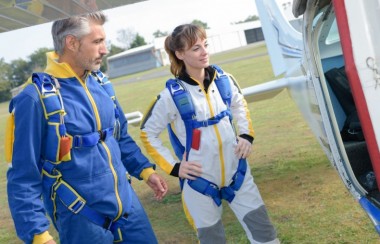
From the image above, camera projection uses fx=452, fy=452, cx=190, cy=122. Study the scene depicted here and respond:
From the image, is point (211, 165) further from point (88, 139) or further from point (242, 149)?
point (88, 139)

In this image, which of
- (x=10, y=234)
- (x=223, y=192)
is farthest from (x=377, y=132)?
(x=10, y=234)

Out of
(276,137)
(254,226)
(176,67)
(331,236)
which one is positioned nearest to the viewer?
(254,226)

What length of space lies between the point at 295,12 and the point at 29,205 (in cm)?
187

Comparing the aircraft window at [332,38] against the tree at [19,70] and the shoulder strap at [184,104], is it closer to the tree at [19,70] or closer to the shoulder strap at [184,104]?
the shoulder strap at [184,104]

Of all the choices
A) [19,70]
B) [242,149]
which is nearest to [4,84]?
[19,70]

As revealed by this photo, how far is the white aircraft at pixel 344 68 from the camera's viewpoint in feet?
5.70

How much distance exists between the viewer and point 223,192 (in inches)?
119

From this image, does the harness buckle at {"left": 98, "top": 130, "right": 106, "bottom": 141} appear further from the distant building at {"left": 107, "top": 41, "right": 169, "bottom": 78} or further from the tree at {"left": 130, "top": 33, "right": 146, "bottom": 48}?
the tree at {"left": 130, "top": 33, "right": 146, "bottom": 48}

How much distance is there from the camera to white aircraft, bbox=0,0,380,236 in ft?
5.70

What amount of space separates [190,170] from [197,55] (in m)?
0.76

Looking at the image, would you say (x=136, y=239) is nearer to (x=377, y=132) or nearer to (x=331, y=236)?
(x=377, y=132)

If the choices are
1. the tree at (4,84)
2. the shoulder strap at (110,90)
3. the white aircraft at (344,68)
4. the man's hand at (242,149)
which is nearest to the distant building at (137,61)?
the tree at (4,84)

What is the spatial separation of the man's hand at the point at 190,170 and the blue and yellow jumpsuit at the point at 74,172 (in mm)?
400

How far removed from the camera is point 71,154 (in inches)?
93.9
